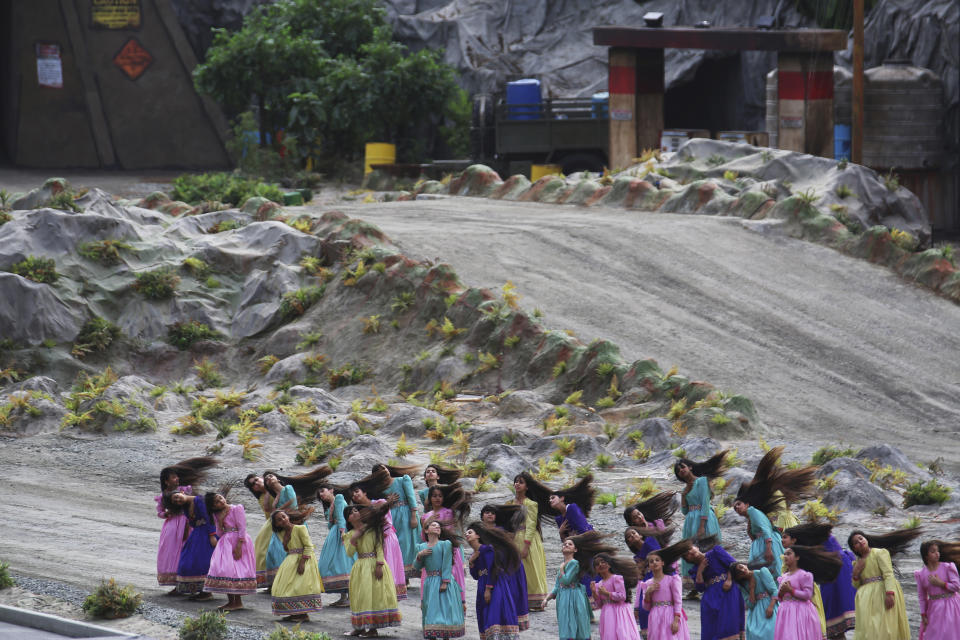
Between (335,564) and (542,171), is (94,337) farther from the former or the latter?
(542,171)

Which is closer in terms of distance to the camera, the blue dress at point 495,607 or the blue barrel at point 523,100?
the blue dress at point 495,607

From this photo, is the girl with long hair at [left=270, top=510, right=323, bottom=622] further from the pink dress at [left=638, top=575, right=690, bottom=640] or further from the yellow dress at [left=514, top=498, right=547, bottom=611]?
the pink dress at [left=638, top=575, right=690, bottom=640]

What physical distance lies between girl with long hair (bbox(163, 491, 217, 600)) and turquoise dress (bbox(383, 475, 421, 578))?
6.07 ft

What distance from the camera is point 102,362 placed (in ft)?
75.7

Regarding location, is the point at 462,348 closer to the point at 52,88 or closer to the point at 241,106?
the point at 241,106

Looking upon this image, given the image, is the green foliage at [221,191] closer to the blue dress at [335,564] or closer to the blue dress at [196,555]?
the blue dress at [196,555]

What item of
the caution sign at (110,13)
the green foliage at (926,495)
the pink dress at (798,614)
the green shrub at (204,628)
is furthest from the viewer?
the caution sign at (110,13)

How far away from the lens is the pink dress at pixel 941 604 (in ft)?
33.4

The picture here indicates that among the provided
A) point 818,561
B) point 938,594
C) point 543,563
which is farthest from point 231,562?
point 938,594

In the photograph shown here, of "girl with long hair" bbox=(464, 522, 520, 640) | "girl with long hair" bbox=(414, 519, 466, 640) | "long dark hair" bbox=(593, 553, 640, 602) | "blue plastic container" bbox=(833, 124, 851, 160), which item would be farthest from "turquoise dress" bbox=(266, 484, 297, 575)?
"blue plastic container" bbox=(833, 124, 851, 160)

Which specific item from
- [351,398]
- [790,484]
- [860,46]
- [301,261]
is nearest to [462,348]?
[351,398]

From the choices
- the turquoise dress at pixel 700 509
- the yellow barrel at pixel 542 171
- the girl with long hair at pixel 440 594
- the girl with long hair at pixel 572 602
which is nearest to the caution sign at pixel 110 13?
the yellow barrel at pixel 542 171

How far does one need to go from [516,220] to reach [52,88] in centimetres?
2322

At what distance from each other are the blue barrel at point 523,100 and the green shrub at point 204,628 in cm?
2533
